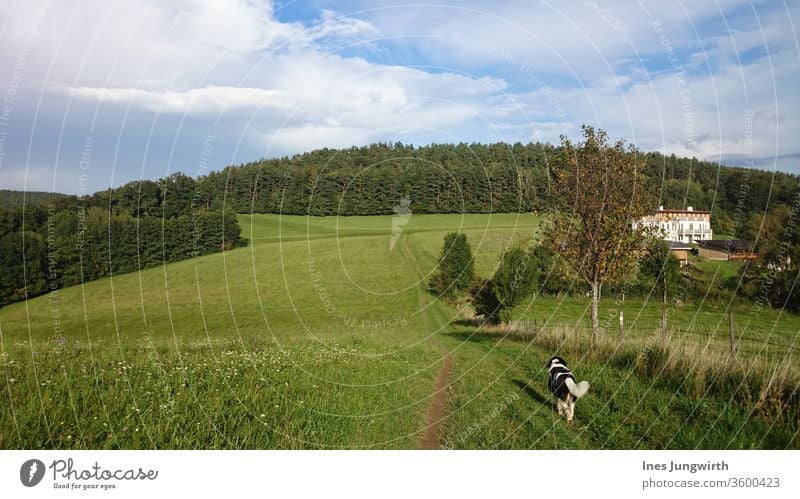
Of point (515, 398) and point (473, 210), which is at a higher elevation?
point (473, 210)

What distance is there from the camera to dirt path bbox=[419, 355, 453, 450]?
6.41 metres

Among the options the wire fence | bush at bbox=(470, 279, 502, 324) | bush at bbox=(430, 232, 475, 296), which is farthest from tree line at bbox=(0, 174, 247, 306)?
bush at bbox=(470, 279, 502, 324)

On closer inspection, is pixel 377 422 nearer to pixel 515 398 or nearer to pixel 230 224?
pixel 515 398

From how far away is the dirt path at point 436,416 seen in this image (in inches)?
253

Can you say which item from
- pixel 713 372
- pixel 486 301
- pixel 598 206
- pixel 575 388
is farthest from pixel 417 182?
pixel 486 301

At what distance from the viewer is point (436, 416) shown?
7156 mm

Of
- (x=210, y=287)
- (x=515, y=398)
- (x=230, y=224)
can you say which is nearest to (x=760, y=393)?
(x=515, y=398)

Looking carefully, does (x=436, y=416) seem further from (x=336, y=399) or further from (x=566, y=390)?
(x=566, y=390)

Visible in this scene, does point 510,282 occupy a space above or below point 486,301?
above

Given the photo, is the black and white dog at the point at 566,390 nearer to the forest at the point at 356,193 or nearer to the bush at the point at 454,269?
the forest at the point at 356,193

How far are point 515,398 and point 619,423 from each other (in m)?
1.74

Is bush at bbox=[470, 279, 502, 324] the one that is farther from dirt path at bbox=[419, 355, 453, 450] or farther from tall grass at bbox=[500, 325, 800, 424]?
tall grass at bbox=[500, 325, 800, 424]
